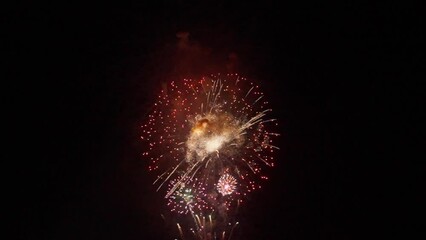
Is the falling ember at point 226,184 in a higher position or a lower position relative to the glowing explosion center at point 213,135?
lower

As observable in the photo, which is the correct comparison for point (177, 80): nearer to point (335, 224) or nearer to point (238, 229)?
point (238, 229)

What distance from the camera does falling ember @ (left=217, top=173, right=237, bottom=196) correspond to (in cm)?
846

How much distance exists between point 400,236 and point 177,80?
24.8 ft

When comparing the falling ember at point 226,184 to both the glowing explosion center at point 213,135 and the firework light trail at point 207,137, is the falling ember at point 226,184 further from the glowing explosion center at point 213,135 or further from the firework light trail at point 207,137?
the glowing explosion center at point 213,135

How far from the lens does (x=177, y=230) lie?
10883 millimetres

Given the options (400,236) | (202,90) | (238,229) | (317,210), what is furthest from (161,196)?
(400,236)

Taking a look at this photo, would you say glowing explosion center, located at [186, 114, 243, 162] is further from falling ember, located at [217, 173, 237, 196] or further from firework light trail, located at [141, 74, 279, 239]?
falling ember, located at [217, 173, 237, 196]

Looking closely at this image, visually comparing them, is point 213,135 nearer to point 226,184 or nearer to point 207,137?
point 207,137

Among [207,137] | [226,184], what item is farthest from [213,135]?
[226,184]

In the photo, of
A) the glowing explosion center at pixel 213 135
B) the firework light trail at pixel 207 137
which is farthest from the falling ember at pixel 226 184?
the glowing explosion center at pixel 213 135

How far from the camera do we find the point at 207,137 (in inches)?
331

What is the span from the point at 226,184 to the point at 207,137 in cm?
117

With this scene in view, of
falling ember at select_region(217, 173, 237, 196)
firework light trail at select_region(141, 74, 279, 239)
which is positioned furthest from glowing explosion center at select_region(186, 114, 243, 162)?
falling ember at select_region(217, 173, 237, 196)

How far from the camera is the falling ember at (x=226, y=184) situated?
846 cm
